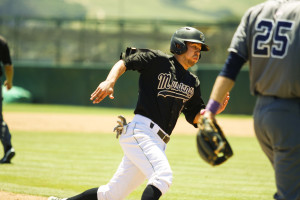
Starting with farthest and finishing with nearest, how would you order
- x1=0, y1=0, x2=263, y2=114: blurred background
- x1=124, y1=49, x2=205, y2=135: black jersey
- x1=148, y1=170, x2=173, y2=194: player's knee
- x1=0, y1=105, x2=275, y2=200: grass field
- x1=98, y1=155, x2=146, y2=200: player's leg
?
x1=0, y1=0, x2=263, y2=114: blurred background < x1=0, y1=105, x2=275, y2=200: grass field < x1=124, y1=49, x2=205, y2=135: black jersey < x1=98, y1=155, x2=146, y2=200: player's leg < x1=148, y1=170, x2=173, y2=194: player's knee

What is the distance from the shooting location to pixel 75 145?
11.4 meters

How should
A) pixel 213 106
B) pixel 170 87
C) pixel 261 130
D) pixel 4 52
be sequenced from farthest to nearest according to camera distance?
pixel 4 52 → pixel 170 87 → pixel 213 106 → pixel 261 130

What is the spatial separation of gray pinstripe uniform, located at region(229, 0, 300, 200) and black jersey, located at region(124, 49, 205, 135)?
1.22m

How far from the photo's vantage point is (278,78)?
315 centimetres

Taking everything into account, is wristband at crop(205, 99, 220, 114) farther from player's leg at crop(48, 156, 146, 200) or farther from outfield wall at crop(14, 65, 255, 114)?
outfield wall at crop(14, 65, 255, 114)

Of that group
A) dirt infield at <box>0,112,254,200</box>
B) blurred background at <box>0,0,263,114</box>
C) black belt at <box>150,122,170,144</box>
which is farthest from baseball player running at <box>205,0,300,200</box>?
blurred background at <box>0,0,263,114</box>

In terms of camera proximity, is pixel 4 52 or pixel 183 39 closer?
pixel 183 39

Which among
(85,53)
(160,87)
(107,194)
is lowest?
(85,53)

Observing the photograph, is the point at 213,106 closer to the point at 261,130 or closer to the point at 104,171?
the point at 261,130

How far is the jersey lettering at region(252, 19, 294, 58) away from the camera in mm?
3150

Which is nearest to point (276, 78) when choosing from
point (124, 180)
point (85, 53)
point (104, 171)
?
point (124, 180)

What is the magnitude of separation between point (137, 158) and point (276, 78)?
1.45 metres

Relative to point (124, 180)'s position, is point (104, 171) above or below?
below

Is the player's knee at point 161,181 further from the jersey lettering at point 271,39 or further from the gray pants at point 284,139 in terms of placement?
the jersey lettering at point 271,39
